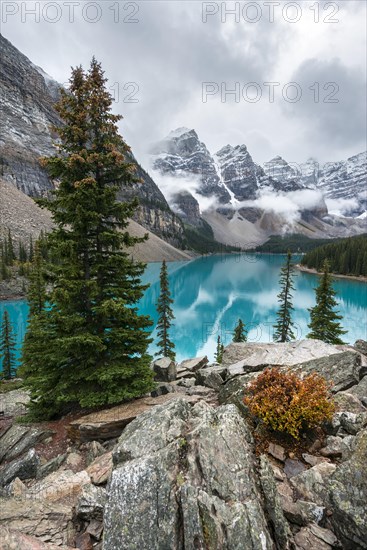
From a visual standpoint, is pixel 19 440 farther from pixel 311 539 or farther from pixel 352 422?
pixel 352 422

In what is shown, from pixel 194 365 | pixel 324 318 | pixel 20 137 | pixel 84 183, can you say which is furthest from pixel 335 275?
pixel 20 137

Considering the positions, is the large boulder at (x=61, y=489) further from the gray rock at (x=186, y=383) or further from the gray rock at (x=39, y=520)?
the gray rock at (x=186, y=383)

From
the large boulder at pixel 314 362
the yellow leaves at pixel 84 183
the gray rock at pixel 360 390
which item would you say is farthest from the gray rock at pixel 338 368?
the yellow leaves at pixel 84 183

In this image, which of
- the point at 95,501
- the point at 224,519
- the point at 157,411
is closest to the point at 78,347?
the point at 157,411

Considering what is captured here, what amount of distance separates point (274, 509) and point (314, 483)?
145cm

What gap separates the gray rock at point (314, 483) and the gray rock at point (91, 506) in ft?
12.5

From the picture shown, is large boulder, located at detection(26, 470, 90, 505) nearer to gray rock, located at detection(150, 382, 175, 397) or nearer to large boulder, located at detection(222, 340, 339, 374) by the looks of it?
gray rock, located at detection(150, 382, 175, 397)

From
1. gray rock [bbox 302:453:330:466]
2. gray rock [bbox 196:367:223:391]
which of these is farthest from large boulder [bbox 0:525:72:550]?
gray rock [bbox 196:367:223:391]

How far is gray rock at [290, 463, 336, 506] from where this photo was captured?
5418 millimetres

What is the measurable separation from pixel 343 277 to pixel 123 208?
132972 mm

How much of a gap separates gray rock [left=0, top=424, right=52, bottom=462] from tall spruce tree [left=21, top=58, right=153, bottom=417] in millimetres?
979

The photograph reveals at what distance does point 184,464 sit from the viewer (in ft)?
17.2

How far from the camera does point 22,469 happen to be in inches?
339

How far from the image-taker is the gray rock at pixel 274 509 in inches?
174
